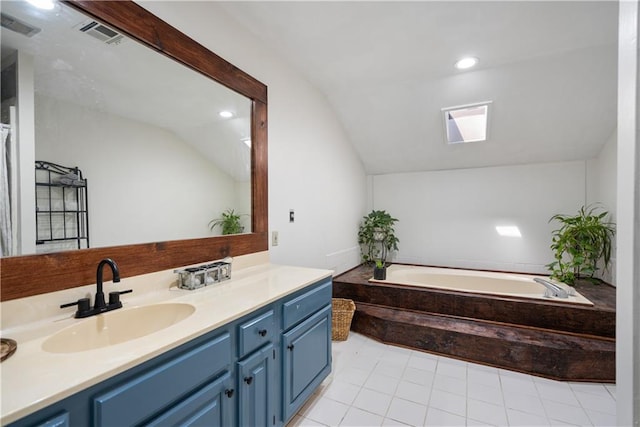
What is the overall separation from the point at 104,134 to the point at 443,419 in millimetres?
2398

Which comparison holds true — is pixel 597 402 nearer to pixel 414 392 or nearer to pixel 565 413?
pixel 565 413

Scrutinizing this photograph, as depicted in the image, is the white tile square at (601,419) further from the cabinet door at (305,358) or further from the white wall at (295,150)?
the white wall at (295,150)

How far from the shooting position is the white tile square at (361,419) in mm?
1660

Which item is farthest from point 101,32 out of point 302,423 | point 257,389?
point 302,423

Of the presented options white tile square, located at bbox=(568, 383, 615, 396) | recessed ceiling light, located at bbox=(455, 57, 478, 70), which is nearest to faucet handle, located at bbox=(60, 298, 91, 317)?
white tile square, located at bbox=(568, 383, 615, 396)

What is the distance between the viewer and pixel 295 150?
2.63 meters

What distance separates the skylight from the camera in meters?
3.12

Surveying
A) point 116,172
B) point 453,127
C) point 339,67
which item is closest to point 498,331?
point 453,127

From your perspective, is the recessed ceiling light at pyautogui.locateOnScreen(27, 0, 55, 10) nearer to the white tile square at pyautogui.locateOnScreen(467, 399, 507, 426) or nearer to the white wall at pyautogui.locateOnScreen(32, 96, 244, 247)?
the white wall at pyautogui.locateOnScreen(32, 96, 244, 247)

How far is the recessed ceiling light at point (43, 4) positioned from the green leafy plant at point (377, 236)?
3.59m

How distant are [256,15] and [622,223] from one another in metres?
2.21

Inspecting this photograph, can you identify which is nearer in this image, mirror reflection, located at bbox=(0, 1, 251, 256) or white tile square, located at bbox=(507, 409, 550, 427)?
mirror reflection, located at bbox=(0, 1, 251, 256)

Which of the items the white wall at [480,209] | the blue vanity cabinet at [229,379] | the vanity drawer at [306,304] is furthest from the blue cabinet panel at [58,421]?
the white wall at [480,209]

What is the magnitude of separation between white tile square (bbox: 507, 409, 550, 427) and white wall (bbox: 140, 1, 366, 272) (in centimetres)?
182
